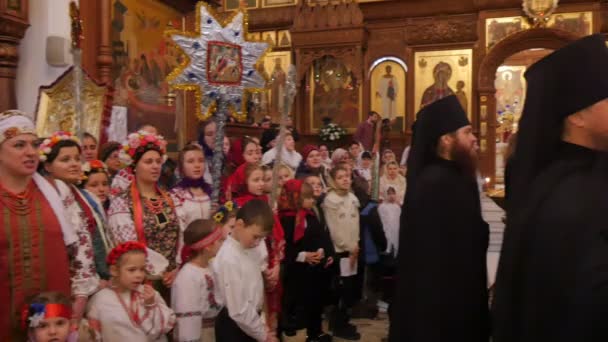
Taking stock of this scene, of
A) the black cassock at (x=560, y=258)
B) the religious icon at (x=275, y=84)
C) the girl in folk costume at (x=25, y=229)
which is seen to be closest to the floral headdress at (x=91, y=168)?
the girl in folk costume at (x=25, y=229)

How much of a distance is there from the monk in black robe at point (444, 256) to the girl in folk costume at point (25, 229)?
1.96m

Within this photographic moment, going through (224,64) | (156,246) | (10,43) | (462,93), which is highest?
(462,93)

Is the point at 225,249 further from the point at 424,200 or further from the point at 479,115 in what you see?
the point at 479,115

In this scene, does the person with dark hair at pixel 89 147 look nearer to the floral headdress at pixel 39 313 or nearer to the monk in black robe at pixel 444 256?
the floral headdress at pixel 39 313

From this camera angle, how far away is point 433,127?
3.59 metres

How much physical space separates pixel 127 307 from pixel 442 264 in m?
1.86

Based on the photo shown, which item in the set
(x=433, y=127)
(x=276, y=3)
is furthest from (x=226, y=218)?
(x=276, y=3)

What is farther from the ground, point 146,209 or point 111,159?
point 111,159

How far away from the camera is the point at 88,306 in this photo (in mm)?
3398

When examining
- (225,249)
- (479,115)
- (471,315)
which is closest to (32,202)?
(225,249)

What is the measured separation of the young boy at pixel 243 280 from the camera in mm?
3457

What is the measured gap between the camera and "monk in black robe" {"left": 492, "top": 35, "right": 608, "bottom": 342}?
67.4 inches

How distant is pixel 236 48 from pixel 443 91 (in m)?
10.9

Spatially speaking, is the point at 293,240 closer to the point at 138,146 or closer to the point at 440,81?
the point at 138,146
